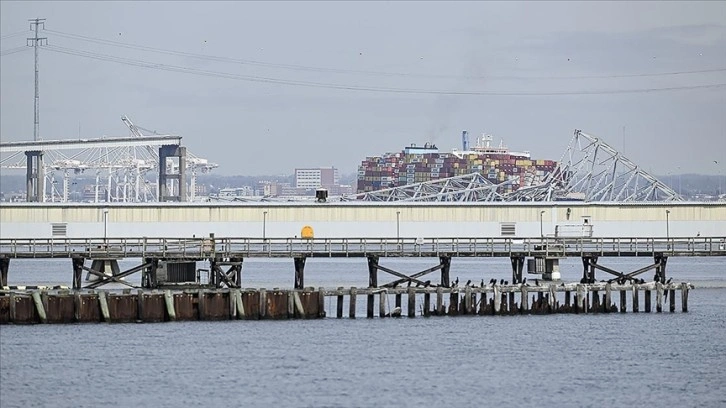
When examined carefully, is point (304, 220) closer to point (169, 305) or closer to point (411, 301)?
point (411, 301)

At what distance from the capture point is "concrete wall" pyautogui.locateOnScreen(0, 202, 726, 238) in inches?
5094

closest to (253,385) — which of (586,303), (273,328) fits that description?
(273,328)

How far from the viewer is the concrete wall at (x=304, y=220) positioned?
129375mm

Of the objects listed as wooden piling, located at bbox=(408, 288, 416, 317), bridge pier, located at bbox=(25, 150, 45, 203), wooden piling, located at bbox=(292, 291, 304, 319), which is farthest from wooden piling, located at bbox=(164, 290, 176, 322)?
bridge pier, located at bbox=(25, 150, 45, 203)

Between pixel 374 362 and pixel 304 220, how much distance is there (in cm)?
7385

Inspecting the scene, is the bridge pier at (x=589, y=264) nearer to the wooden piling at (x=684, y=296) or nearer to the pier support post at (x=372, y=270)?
the wooden piling at (x=684, y=296)

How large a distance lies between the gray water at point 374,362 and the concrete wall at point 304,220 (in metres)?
58.1

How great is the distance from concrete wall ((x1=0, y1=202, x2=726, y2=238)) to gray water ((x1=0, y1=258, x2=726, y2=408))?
58.1 meters

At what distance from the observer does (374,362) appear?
56.0m

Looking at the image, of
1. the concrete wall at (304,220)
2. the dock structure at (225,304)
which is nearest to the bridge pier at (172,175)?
the concrete wall at (304,220)

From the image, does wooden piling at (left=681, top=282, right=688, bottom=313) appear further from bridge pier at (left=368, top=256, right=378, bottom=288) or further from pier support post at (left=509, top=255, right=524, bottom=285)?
bridge pier at (left=368, top=256, right=378, bottom=288)

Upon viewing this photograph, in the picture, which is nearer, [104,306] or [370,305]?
[104,306]

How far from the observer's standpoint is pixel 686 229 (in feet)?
440

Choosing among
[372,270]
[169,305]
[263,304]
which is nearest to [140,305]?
[169,305]
